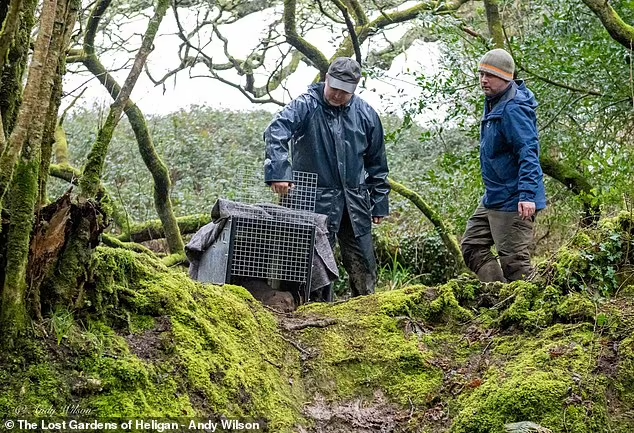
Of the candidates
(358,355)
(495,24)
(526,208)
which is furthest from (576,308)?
(495,24)

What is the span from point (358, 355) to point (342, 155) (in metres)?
2.56

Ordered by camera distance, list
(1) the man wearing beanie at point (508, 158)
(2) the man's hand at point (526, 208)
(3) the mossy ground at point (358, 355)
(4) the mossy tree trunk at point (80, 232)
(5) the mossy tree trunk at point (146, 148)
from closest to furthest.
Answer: (3) the mossy ground at point (358, 355)
(4) the mossy tree trunk at point (80, 232)
(2) the man's hand at point (526, 208)
(1) the man wearing beanie at point (508, 158)
(5) the mossy tree trunk at point (146, 148)

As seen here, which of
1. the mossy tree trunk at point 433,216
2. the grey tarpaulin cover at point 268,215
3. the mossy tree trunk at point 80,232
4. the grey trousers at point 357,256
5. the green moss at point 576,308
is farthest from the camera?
the mossy tree trunk at point 433,216

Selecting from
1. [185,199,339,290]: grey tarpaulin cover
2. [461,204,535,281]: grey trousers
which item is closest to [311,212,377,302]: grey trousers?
[185,199,339,290]: grey tarpaulin cover

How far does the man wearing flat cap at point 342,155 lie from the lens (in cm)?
607

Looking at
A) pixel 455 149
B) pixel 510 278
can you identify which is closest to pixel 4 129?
pixel 510 278

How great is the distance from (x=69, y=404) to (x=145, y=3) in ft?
23.3

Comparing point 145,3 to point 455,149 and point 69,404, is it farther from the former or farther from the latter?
point 69,404

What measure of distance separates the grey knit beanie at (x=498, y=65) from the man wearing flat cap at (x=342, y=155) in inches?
39.4

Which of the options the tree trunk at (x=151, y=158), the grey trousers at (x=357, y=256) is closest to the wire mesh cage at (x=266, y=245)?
the grey trousers at (x=357, y=256)

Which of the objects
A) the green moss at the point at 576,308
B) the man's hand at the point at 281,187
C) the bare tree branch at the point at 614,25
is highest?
the bare tree branch at the point at 614,25

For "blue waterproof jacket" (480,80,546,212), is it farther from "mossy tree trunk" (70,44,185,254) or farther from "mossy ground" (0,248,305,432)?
"mossy tree trunk" (70,44,185,254)

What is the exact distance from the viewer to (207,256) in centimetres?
607

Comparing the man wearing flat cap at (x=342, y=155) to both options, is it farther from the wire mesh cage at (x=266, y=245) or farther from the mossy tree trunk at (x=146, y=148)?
the mossy tree trunk at (x=146, y=148)
